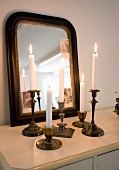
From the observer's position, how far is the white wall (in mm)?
1070

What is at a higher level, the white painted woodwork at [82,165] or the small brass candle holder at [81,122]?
the small brass candle holder at [81,122]

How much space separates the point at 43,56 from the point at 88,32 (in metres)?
0.44

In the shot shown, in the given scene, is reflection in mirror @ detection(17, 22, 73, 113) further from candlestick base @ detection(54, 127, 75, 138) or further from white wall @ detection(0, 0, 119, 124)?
candlestick base @ detection(54, 127, 75, 138)

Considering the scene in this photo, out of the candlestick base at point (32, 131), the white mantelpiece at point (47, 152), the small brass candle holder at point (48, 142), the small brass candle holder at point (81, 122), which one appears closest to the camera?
the white mantelpiece at point (47, 152)

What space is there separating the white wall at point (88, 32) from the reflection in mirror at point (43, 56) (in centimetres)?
11

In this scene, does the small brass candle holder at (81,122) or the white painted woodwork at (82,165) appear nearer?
the white painted woodwork at (82,165)

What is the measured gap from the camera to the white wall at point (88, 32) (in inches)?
42.1

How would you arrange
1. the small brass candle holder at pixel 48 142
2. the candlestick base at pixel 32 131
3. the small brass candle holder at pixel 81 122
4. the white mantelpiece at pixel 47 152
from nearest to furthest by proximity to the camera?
the white mantelpiece at pixel 47 152, the small brass candle holder at pixel 48 142, the candlestick base at pixel 32 131, the small brass candle holder at pixel 81 122

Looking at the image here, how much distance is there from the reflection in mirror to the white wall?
107mm

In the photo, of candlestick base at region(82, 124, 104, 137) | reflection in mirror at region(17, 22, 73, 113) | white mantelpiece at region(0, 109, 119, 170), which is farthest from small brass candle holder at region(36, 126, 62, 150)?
reflection in mirror at region(17, 22, 73, 113)

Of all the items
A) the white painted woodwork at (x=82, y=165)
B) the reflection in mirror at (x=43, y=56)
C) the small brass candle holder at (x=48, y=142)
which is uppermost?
the reflection in mirror at (x=43, y=56)

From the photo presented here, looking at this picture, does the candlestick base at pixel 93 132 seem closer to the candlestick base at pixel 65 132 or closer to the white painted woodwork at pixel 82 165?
the candlestick base at pixel 65 132

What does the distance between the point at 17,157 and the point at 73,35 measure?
2.91 ft

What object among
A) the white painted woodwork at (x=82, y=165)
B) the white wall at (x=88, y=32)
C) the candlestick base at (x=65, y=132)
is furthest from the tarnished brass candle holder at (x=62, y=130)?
the white wall at (x=88, y=32)
